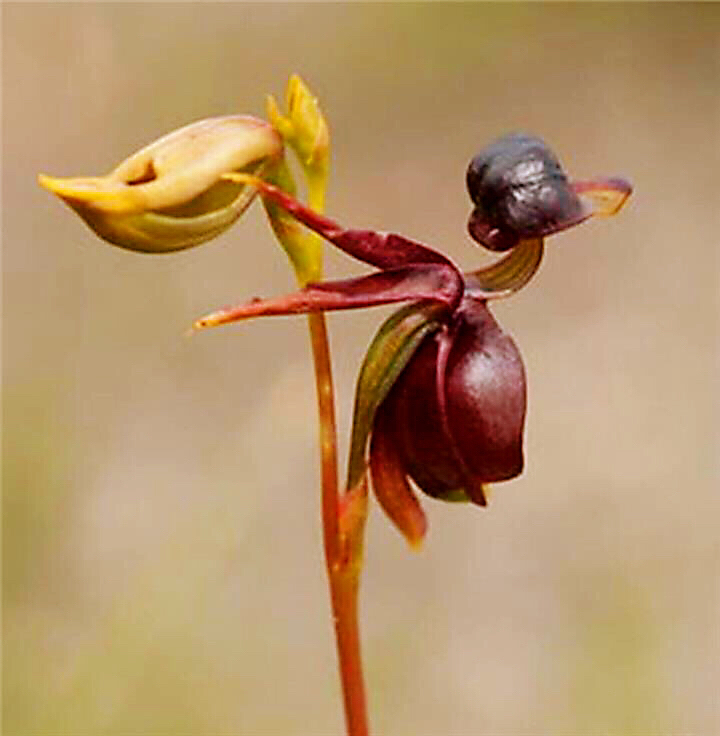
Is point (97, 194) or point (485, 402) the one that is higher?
point (97, 194)

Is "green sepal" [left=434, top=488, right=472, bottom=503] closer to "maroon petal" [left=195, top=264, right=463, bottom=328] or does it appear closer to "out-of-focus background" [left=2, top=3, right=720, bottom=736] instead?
"maroon petal" [left=195, top=264, right=463, bottom=328]

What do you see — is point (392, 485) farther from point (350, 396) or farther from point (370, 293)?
point (350, 396)

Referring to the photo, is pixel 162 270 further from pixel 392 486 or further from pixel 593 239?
pixel 392 486

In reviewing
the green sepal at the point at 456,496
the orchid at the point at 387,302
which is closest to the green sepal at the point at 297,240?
the orchid at the point at 387,302

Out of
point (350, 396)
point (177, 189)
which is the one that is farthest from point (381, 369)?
point (350, 396)

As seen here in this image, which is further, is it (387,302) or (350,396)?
(350,396)


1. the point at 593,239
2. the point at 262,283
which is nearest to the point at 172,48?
the point at 262,283

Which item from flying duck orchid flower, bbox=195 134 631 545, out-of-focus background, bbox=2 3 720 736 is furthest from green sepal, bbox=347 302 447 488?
out-of-focus background, bbox=2 3 720 736

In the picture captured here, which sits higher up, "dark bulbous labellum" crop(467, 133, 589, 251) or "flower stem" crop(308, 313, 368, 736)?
"dark bulbous labellum" crop(467, 133, 589, 251)

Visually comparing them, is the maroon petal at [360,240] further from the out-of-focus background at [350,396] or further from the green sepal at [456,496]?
the out-of-focus background at [350,396]
